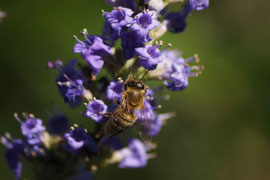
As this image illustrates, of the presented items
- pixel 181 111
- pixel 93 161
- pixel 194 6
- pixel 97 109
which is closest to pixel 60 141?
pixel 93 161

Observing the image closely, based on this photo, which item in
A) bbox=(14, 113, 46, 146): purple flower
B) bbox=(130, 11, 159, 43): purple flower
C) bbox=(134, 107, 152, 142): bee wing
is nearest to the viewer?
bbox=(130, 11, 159, 43): purple flower

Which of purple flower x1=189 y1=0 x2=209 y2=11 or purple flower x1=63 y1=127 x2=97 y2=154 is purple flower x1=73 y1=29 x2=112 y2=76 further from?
purple flower x1=189 y1=0 x2=209 y2=11

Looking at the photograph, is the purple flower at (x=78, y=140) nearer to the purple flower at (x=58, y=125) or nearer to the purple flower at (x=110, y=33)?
the purple flower at (x=58, y=125)

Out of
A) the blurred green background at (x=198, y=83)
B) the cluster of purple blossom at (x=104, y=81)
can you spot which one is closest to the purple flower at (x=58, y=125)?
the cluster of purple blossom at (x=104, y=81)

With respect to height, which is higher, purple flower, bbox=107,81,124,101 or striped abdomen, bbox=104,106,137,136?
purple flower, bbox=107,81,124,101

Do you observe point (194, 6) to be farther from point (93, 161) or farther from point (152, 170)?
point (152, 170)

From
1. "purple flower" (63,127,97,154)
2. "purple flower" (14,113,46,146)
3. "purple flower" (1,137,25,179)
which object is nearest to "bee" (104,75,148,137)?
"purple flower" (63,127,97,154)

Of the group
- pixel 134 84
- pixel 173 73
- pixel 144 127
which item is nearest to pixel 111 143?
pixel 144 127
